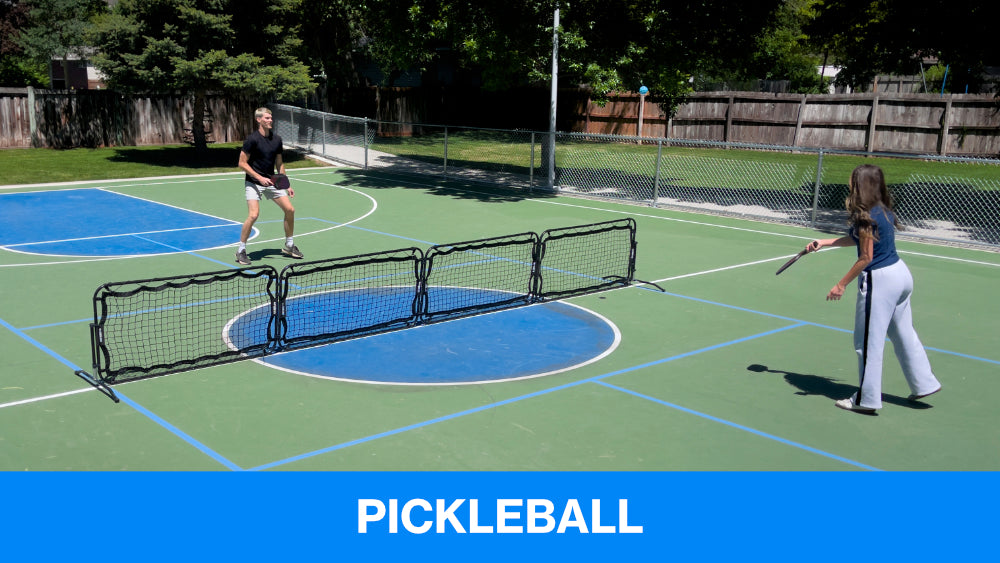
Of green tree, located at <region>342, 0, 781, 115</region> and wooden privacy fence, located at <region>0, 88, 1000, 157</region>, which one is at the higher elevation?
green tree, located at <region>342, 0, 781, 115</region>

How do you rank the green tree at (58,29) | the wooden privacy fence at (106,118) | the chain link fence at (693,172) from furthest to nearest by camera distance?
the green tree at (58,29)
the wooden privacy fence at (106,118)
the chain link fence at (693,172)

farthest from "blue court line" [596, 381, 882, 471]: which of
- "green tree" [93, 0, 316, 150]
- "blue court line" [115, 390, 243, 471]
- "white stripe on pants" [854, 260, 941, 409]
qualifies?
"green tree" [93, 0, 316, 150]

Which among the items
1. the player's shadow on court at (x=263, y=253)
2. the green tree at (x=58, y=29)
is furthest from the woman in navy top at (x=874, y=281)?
the green tree at (x=58, y=29)

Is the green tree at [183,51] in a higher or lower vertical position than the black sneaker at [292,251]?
higher

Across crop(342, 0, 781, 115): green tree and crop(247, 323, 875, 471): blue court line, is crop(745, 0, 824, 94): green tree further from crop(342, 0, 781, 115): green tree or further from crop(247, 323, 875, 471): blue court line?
crop(247, 323, 875, 471): blue court line

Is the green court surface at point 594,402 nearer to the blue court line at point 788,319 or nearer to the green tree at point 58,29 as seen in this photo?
the blue court line at point 788,319

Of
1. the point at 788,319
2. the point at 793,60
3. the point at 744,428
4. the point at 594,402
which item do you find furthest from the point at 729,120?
the point at 744,428

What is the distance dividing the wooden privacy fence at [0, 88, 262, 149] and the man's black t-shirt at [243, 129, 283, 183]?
1909 cm

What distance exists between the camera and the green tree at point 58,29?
5219 cm

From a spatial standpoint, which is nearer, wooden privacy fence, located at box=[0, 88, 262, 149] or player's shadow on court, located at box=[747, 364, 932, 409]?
player's shadow on court, located at box=[747, 364, 932, 409]

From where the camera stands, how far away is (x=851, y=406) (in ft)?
25.8

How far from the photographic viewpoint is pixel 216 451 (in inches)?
265

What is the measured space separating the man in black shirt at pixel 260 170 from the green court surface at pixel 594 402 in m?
0.84

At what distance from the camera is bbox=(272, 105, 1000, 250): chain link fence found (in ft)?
65.2
